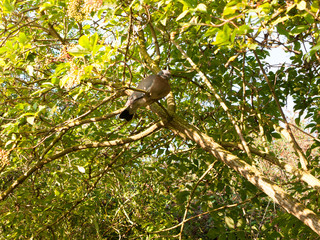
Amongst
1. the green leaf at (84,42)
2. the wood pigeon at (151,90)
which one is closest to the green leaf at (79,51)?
the green leaf at (84,42)

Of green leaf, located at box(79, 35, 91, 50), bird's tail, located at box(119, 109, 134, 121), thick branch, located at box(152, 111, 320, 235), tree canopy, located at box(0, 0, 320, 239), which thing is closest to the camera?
green leaf, located at box(79, 35, 91, 50)

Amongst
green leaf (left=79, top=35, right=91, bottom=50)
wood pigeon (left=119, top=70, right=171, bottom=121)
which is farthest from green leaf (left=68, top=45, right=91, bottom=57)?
wood pigeon (left=119, top=70, right=171, bottom=121)

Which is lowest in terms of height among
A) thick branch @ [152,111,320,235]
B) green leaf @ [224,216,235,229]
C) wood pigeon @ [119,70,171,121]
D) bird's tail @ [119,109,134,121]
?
green leaf @ [224,216,235,229]

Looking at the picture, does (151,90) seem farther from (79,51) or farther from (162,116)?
(79,51)

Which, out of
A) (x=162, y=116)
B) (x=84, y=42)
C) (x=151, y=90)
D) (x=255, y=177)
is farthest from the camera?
(x=162, y=116)

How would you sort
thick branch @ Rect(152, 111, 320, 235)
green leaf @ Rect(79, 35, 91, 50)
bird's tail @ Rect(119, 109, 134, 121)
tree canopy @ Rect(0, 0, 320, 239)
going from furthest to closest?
bird's tail @ Rect(119, 109, 134, 121) < tree canopy @ Rect(0, 0, 320, 239) < thick branch @ Rect(152, 111, 320, 235) < green leaf @ Rect(79, 35, 91, 50)

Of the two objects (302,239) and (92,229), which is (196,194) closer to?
(302,239)

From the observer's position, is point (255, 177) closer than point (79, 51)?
No

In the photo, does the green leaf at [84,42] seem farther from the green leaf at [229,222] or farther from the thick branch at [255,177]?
the green leaf at [229,222]

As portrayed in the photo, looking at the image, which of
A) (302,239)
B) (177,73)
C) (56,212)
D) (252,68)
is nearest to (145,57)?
(177,73)

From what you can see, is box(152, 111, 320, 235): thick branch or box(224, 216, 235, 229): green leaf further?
box(224, 216, 235, 229): green leaf

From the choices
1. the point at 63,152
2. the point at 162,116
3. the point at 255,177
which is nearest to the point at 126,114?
the point at 162,116

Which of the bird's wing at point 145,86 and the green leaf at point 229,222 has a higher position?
the bird's wing at point 145,86

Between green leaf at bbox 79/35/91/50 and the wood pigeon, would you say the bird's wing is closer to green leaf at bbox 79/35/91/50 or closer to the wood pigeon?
the wood pigeon
